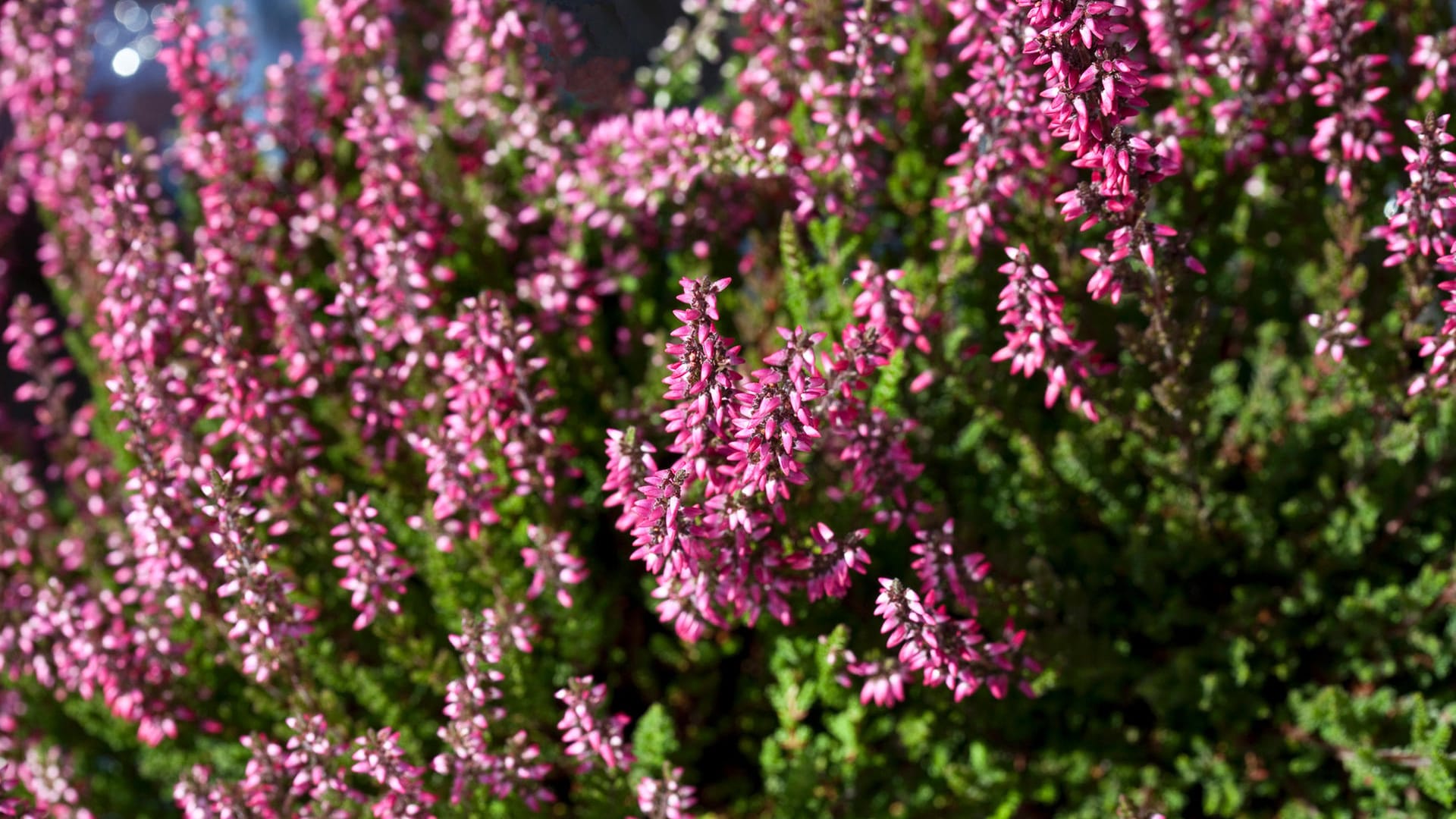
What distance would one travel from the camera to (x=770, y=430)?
75.4 inches

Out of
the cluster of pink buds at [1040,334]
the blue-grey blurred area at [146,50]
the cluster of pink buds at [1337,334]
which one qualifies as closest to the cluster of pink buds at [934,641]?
the cluster of pink buds at [1040,334]

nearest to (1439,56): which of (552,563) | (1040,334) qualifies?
(1040,334)

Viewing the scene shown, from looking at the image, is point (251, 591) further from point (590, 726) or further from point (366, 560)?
point (590, 726)

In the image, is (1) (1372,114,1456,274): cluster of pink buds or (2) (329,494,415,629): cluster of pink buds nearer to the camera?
(1) (1372,114,1456,274): cluster of pink buds

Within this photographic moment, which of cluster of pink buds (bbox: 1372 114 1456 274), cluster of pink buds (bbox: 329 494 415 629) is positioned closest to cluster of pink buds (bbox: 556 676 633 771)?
cluster of pink buds (bbox: 329 494 415 629)

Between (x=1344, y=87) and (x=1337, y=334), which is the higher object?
(x=1344, y=87)

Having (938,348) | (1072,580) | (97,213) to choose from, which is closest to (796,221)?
(938,348)

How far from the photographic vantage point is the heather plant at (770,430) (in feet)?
7.57

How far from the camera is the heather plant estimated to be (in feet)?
7.57

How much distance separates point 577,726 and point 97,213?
1.96 metres

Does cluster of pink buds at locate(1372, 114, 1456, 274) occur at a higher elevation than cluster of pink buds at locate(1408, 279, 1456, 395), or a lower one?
higher

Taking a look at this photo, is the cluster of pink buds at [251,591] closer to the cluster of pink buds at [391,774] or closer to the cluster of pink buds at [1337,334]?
the cluster of pink buds at [391,774]

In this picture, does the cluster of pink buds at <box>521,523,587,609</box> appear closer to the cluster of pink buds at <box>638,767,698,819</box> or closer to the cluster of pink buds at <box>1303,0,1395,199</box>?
the cluster of pink buds at <box>638,767,698,819</box>

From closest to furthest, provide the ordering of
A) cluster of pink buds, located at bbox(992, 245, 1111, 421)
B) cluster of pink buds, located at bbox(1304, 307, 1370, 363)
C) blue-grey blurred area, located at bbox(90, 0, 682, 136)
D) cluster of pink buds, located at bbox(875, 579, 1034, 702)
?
cluster of pink buds, located at bbox(875, 579, 1034, 702) → cluster of pink buds, located at bbox(992, 245, 1111, 421) → cluster of pink buds, located at bbox(1304, 307, 1370, 363) → blue-grey blurred area, located at bbox(90, 0, 682, 136)
